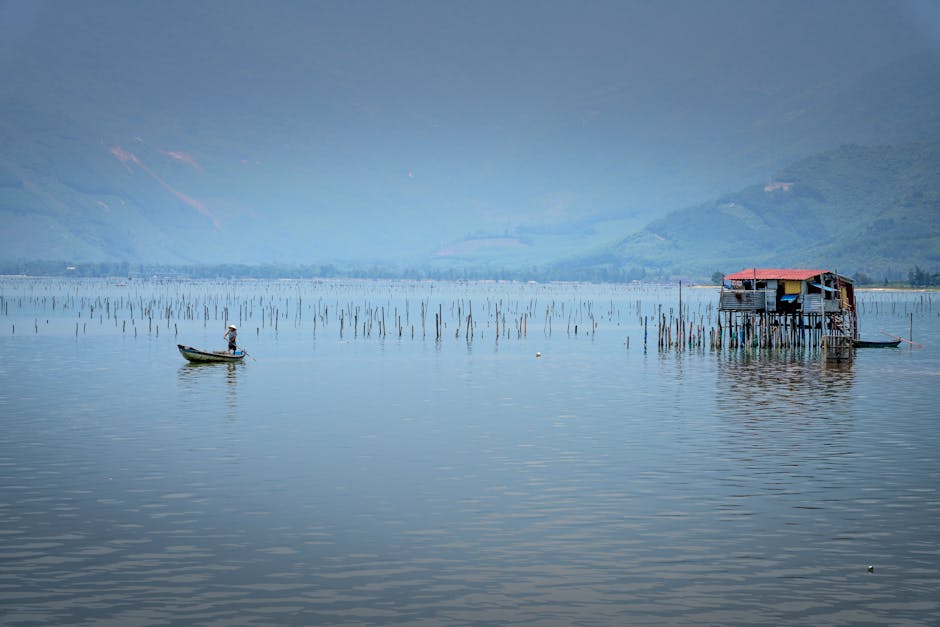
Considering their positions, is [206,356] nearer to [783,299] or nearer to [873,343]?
[783,299]

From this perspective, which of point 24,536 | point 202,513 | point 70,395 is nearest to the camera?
point 24,536

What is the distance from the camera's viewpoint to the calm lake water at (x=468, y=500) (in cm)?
2088

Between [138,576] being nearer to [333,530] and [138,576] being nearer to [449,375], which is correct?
[333,530]

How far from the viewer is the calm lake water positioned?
68.5 feet

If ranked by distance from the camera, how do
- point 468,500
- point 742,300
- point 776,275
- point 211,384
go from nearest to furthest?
point 468,500 < point 211,384 < point 776,275 < point 742,300

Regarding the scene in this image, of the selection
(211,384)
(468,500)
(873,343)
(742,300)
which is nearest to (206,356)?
(211,384)

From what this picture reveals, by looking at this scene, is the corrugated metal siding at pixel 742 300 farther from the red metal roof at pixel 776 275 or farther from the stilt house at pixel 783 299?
the red metal roof at pixel 776 275

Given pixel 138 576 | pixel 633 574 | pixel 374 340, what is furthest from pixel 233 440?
pixel 374 340

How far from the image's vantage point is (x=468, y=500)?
96.1ft

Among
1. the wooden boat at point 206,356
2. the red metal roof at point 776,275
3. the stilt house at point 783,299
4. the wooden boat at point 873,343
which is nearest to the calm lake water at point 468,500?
the wooden boat at point 206,356

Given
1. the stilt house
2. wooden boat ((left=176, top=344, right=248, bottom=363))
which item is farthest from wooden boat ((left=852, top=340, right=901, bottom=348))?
wooden boat ((left=176, top=344, right=248, bottom=363))

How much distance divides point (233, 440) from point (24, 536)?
14.1 metres

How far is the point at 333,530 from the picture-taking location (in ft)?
84.9

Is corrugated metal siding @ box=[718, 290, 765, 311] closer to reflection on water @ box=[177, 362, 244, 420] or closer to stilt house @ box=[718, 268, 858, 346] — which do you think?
stilt house @ box=[718, 268, 858, 346]
